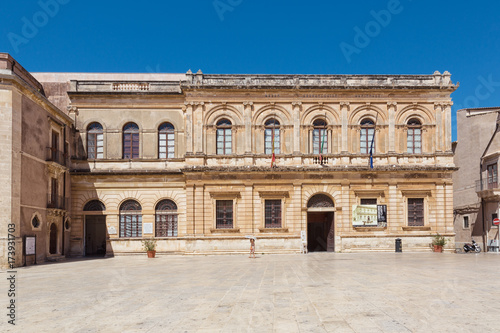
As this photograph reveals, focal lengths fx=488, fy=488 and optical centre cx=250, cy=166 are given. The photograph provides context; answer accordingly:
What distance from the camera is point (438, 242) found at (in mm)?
28578

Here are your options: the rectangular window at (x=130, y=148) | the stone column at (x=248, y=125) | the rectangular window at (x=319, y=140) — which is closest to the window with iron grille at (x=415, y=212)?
the rectangular window at (x=319, y=140)

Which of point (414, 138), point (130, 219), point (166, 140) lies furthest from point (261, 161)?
point (414, 138)

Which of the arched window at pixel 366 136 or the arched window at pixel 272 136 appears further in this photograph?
the arched window at pixel 366 136

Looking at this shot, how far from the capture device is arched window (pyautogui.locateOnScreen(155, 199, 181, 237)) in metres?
29.6

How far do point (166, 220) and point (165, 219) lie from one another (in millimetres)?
86

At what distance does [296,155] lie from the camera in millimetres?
29250

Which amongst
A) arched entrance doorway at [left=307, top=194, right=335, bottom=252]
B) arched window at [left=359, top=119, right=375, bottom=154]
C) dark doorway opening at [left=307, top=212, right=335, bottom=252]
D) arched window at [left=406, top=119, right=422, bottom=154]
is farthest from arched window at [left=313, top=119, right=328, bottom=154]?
arched window at [left=406, top=119, right=422, bottom=154]

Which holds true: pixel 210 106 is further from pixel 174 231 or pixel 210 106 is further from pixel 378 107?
pixel 378 107

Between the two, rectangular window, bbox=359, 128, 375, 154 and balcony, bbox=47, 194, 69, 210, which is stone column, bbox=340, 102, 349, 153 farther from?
balcony, bbox=47, 194, 69, 210

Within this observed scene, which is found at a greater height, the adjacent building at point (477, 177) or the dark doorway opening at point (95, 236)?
the adjacent building at point (477, 177)

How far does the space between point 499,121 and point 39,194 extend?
27.8 m

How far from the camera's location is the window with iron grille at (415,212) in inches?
1163

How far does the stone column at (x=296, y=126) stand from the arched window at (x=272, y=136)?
3.27 feet

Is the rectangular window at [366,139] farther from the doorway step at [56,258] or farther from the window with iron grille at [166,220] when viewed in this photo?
the doorway step at [56,258]
